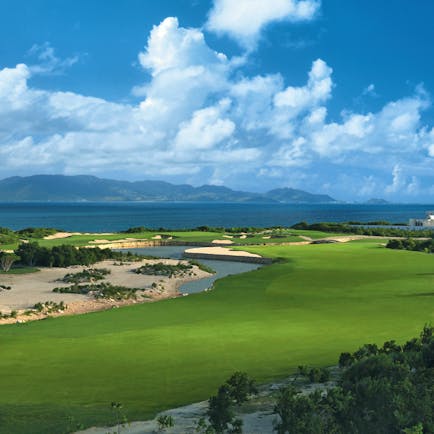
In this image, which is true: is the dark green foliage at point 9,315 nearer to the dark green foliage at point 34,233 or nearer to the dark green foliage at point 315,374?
the dark green foliage at point 315,374

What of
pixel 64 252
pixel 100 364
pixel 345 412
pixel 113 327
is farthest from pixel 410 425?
pixel 64 252

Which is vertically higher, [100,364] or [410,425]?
[410,425]

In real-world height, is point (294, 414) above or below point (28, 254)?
above

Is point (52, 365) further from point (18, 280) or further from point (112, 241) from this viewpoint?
point (112, 241)

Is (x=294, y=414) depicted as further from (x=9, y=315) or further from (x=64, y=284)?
(x=64, y=284)

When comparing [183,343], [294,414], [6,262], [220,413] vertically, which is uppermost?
[294,414]

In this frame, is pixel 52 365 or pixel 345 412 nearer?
pixel 345 412

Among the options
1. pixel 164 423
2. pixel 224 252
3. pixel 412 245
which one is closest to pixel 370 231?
pixel 412 245

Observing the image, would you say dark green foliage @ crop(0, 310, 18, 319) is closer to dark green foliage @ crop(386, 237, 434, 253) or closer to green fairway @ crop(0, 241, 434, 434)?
green fairway @ crop(0, 241, 434, 434)
